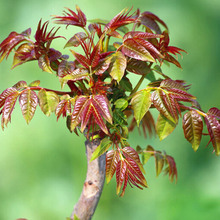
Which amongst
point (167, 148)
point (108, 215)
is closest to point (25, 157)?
point (108, 215)

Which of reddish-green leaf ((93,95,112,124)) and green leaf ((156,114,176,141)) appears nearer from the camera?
reddish-green leaf ((93,95,112,124))

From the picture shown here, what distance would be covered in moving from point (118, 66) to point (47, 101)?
16 centimetres

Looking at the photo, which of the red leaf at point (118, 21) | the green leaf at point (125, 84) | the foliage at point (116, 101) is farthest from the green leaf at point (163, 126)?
the red leaf at point (118, 21)

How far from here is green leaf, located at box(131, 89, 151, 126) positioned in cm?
64

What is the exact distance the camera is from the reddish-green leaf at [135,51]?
2.05 feet

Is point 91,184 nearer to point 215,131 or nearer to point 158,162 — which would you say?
point 158,162

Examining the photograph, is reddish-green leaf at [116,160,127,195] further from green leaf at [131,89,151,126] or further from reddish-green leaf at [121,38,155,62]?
reddish-green leaf at [121,38,155,62]

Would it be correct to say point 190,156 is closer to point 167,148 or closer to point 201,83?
point 167,148

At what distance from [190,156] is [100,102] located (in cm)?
110

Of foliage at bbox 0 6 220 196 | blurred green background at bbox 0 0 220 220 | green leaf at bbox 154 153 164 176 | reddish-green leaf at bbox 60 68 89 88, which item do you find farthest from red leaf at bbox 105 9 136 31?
blurred green background at bbox 0 0 220 220

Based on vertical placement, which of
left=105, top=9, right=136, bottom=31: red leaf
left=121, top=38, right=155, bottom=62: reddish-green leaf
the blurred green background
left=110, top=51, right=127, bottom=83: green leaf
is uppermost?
left=105, top=9, right=136, bottom=31: red leaf

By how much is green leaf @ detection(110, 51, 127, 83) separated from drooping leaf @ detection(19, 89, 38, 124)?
0.16 meters

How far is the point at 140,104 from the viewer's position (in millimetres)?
650

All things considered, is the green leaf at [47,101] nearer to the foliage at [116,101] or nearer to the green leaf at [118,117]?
the foliage at [116,101]
